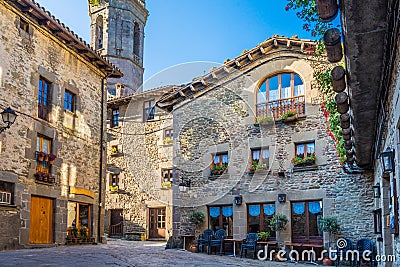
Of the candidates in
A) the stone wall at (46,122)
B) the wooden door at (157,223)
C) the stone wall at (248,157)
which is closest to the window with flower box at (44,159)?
the stone wall at (46,122)

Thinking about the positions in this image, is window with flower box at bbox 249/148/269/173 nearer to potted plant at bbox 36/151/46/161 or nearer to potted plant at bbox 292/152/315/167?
potted plant at bbox 292/152/315/167

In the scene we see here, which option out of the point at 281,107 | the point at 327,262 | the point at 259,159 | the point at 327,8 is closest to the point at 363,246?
the point at 327,262

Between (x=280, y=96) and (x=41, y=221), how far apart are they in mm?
8279

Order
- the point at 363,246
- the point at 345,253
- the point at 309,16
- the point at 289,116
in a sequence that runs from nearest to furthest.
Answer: the point at 309,16
the point at 363,246
the point at 345,253
the point at 289,116

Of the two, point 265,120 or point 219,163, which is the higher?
point 265,120

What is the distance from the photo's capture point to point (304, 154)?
46.3 ft

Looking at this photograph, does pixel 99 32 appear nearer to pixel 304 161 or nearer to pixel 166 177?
pixel 166 177

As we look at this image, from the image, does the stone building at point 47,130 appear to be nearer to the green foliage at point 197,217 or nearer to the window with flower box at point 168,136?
the green foliage at point 197,217

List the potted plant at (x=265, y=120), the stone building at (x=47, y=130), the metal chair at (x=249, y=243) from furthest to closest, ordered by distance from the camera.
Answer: the potted plant at (x=265, y=120) < the metal chair at (x=249, y=243) < the stone building at (x=47, y=130)

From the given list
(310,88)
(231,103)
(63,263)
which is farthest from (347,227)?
(63,263)

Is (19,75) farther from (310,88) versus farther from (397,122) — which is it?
(397,122)

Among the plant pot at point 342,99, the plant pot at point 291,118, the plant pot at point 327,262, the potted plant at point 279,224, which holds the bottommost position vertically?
the plant pot at point 327,262

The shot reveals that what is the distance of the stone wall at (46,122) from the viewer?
1212 centimetres

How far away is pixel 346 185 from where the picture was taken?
42.7ft
